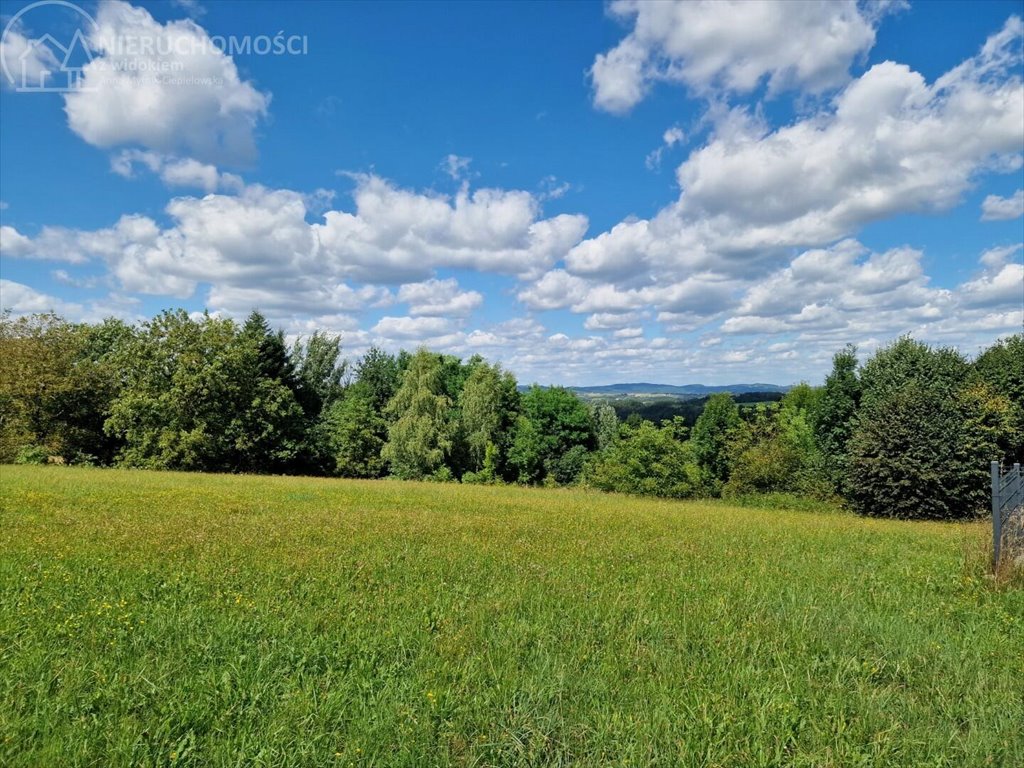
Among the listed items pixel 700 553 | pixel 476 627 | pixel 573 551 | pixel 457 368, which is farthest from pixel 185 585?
pixel 457 368

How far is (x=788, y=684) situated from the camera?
15.3ft

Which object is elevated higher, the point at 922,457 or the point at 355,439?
the point at 355,439

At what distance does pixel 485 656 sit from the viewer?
5031mm

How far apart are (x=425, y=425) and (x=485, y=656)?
1658 inches

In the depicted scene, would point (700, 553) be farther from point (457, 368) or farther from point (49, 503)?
point (457, 368)

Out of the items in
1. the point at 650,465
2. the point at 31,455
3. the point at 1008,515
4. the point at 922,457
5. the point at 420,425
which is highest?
the point at 420,425

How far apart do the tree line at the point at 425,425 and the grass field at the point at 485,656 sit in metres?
25.9

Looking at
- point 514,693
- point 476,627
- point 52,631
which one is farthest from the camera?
point 476,627

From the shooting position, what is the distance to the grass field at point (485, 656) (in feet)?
12.1

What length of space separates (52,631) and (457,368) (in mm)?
61770

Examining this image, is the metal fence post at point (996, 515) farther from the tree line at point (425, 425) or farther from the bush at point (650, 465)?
the bush at point (650, 465)

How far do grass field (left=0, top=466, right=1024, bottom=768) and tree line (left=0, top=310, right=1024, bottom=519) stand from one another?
2592cm

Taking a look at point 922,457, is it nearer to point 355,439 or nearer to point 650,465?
point 650,465

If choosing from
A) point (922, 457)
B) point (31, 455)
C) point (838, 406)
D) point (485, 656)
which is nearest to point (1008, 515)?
point (485, 656)
